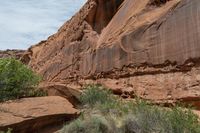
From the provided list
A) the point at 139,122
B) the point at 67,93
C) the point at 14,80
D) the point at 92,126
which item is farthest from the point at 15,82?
the point at 139,122

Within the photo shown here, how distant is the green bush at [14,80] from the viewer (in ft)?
50.6

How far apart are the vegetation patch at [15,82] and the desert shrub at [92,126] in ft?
15.3

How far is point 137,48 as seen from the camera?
1562 cm

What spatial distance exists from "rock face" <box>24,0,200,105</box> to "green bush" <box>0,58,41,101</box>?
349 centimetres

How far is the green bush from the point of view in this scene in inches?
607

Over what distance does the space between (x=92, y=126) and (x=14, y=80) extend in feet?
19.3

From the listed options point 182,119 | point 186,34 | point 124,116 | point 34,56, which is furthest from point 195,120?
point 34,56

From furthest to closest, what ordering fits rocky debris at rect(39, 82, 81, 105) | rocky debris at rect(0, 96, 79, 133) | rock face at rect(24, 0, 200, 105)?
1. rocky debris at rect(39, 82, 81, 105)
2. rock face at rect(24, 0, 200, 105)
3. rocky debris at rect(0, 96, 79, 133)

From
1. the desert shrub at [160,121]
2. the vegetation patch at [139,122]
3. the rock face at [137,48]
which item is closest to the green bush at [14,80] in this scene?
the rock face at [137,48]

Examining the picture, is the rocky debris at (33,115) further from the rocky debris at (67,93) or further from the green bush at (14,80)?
the rocky debris at (67,93)

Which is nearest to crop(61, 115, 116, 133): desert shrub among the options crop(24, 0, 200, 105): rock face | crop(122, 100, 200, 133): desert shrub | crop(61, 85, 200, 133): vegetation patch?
crop(61, 85, 200, 133): vegetation patch

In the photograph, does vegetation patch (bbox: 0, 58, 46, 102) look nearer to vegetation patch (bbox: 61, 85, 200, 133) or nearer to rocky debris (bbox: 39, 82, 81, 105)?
rocky debris (bbox: 39, 82, 81, 105)

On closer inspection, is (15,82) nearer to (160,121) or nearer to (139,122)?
(139,122)

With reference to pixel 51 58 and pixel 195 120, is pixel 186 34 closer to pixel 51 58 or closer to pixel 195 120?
pixel 195 120
